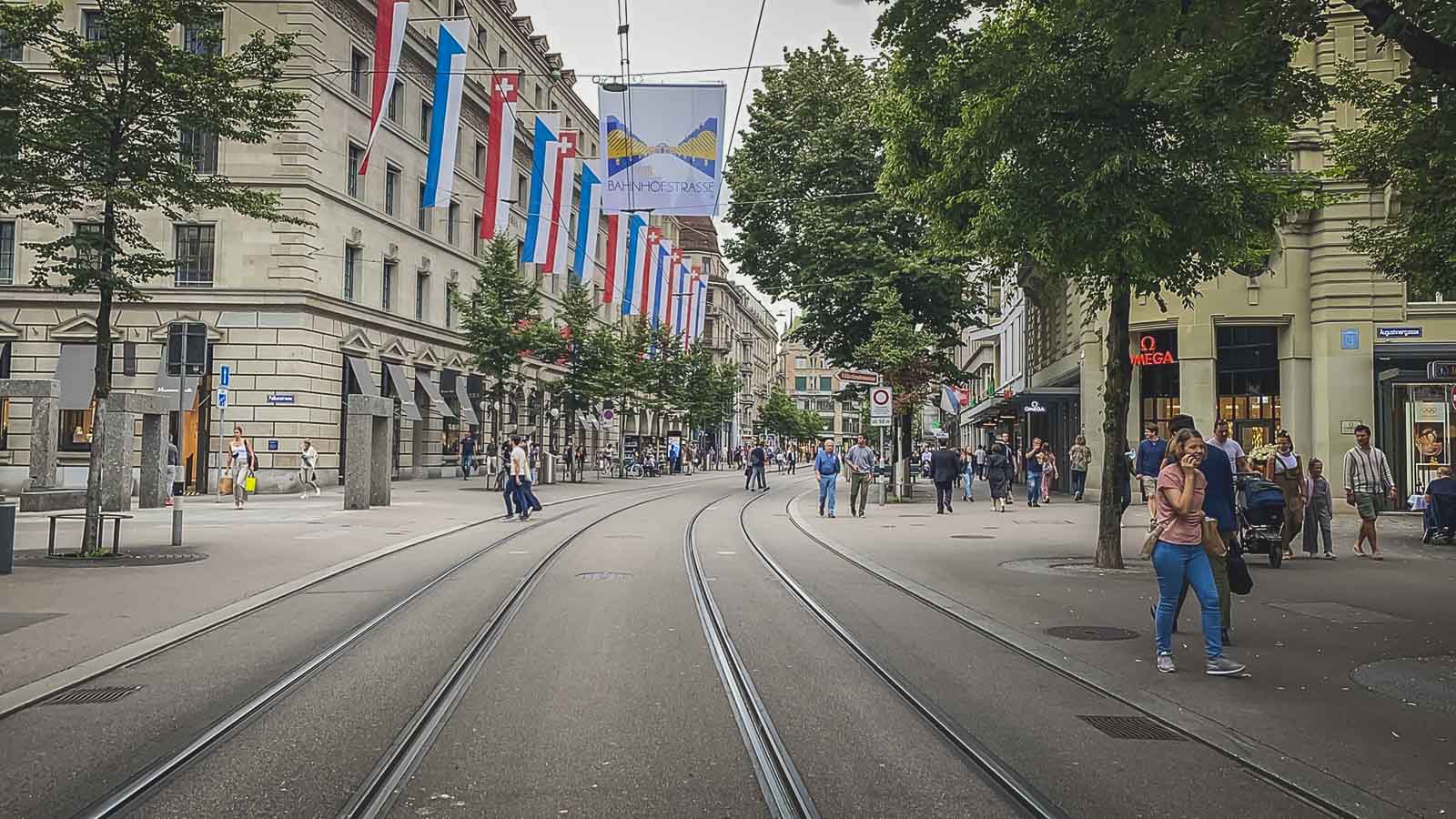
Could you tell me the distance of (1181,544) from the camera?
27.7ft

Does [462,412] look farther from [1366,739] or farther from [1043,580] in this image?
[1366,739]

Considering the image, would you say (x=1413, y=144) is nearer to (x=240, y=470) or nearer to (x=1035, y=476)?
(x=1035, y=476)

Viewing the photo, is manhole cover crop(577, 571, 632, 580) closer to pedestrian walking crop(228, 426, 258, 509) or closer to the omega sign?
pedestrian walking crop(228, 426, 258, 509)

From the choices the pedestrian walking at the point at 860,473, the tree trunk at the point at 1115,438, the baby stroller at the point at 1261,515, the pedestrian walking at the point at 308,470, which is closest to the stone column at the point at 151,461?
the pedestrian walking at the point at 308,470

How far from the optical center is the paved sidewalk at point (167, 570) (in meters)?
9.52

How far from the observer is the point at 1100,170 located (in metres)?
12.8

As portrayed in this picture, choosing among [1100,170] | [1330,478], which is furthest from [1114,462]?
[1330,478]

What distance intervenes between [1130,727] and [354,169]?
36.1 meters

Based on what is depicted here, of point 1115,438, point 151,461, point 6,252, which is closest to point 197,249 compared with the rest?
point 6,252

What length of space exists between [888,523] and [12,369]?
1079 inches

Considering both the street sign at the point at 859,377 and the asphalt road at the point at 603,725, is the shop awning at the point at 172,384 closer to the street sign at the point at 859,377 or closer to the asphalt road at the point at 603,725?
the street sign at the point at 859,377

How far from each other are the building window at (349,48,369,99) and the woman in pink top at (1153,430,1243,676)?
34457mm

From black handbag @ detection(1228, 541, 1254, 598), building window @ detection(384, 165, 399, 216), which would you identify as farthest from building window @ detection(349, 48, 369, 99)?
black handbag @ detection(1228, 541, 1254, 598)

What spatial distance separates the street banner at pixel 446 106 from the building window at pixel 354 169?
17.4ft
